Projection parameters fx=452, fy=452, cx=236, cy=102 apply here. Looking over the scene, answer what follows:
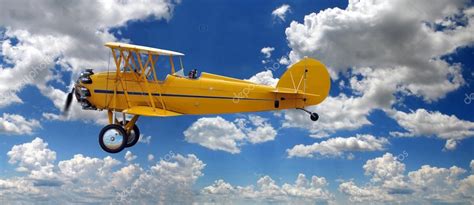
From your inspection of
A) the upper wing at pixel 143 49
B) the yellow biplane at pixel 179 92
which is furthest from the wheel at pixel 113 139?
the upper wing at pixel 143 49

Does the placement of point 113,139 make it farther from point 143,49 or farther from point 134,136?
point 143,49

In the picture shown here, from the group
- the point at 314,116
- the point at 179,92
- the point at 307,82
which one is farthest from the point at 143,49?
the point at 314,116

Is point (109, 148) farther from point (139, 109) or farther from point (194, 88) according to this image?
point (194, 88)

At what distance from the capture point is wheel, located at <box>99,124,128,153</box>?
54.6ft

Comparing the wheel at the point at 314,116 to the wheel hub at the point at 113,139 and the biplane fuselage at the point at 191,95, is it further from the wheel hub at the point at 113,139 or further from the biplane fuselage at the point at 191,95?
the wheel hub at the point at 113,139

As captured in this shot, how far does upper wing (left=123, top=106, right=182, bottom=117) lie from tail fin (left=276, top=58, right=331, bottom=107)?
4.12 metres

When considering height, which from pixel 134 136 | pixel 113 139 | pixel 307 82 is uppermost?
pixel 307 82

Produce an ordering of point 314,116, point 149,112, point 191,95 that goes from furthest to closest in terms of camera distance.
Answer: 1. point 191,95
2. point 149,112
3. point 314,116

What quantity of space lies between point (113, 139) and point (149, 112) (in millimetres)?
1718

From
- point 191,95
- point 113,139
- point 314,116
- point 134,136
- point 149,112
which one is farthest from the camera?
point 134,136

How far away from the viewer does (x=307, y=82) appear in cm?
1678

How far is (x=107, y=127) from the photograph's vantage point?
16.9 metres

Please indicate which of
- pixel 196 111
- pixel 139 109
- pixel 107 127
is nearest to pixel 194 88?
pixel 196 111

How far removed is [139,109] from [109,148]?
184 cm
